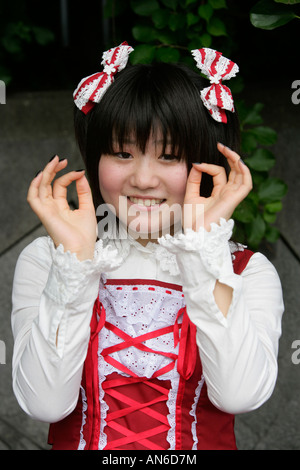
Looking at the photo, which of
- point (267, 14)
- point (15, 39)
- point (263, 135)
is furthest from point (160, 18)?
point (15, 39)

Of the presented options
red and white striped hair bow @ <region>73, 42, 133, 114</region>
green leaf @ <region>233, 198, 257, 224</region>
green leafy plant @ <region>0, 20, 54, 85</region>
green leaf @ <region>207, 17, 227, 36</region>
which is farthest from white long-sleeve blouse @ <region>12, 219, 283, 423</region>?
green leafy plant @ <region>0, 20, 54, 85</region>

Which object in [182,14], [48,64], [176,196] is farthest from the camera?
[48,64]

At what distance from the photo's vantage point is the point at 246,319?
3.86 ft

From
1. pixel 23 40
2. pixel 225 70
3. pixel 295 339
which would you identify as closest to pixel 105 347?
pixel 225 70

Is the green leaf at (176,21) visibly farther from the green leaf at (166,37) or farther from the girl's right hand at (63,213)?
the girl's right hand at (63,213)

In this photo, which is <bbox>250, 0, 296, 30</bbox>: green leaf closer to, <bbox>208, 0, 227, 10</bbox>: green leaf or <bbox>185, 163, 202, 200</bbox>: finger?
<bbox>208, 0, 227, 10</bbox>: green leaf

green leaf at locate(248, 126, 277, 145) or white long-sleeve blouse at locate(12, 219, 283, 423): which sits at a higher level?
green leaf at locate(248, 126, 277, 145)

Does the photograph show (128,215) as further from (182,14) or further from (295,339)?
(295,339)

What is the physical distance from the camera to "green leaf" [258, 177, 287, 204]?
1.89 meters

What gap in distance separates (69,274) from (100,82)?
473 mm

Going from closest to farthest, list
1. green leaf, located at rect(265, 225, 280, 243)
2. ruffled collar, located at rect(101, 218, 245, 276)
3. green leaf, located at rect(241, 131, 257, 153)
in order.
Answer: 1. ruffled collar, located at rect(101, 218, 245, 276)
2. green leaf, located at rect(241, 131, 257, 153)
3. green leaf, located at rect(265, 225, 280, 243)

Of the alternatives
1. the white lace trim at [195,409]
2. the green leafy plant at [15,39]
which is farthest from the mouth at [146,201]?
the green leafy plant at [15,39]

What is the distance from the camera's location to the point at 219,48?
6.23 feet

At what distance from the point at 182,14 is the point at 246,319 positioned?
1022 mm
